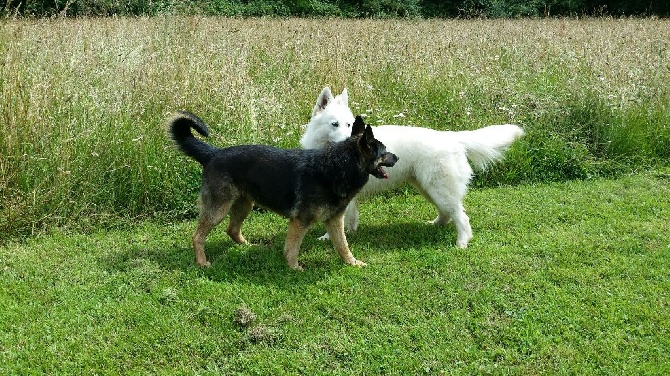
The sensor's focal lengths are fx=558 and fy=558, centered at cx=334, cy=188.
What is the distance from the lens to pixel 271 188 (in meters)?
4.75

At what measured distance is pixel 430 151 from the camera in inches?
214

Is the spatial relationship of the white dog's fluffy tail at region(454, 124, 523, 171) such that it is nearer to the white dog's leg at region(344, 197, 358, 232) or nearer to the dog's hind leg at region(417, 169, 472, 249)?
the dog's hind leg at region(417, 169, 472, 249)

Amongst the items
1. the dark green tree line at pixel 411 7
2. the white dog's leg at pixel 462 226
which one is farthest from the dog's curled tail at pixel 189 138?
the dark green tree line at pixel 411 7

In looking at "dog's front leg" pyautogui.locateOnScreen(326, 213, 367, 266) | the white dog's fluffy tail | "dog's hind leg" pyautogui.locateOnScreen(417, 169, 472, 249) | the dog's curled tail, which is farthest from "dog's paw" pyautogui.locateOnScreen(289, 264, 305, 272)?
the white dog's fluffy tail

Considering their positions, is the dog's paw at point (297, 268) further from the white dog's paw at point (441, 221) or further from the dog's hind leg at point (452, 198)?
the white dog's paw at point (441, 221)

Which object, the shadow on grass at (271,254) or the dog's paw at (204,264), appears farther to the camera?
the dog's paw at (204,264)

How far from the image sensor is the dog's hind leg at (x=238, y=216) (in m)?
5.29

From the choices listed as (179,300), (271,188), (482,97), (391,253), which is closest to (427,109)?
(482,97)

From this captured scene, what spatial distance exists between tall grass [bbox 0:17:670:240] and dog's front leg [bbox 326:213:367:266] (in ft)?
6.54

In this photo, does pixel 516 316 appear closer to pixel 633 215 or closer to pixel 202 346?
pixel 202 346

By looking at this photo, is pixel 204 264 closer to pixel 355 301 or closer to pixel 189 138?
pixel 189 138

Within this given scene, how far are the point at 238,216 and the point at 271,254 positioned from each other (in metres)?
0.52

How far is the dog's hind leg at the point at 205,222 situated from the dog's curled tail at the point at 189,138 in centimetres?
43

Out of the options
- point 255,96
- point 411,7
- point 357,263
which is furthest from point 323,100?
point 411,7
